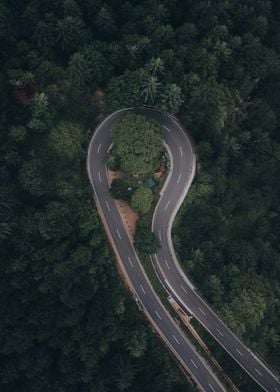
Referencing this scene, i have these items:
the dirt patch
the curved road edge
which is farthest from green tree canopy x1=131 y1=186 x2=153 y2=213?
the curved road edge

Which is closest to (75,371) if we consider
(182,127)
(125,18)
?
(182,127)

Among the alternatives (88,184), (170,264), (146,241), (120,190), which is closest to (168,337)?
(170,264)

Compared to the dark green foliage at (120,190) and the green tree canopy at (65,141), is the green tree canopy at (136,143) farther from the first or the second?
the green tree canopy at (65,141)

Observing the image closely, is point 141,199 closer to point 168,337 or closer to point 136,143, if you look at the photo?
point 136,143

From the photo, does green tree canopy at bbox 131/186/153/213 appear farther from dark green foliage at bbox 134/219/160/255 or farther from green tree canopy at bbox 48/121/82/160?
green tree canopy at bbox 48/121/82/160

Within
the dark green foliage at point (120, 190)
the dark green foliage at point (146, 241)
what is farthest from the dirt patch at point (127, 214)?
the dark green foliage at point (146, 241)
